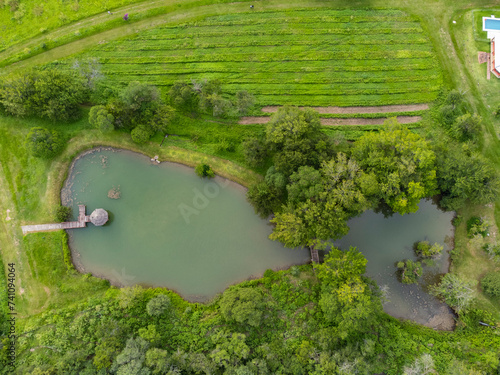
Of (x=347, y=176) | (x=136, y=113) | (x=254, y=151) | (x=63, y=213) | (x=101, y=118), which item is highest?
(x=101, y=118)

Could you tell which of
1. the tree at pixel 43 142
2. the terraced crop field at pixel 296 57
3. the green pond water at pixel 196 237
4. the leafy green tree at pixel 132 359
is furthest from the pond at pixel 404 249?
the tree at pixel 43 142

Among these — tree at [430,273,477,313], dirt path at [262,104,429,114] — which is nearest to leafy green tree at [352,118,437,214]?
dirt path at [262,104,429,114]

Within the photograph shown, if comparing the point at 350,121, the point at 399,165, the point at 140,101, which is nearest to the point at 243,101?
the point at 140,101

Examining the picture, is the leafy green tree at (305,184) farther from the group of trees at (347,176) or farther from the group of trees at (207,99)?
the group of trees at (207,99)

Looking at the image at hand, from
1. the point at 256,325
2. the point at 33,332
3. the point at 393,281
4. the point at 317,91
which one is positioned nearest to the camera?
the point at 256,325

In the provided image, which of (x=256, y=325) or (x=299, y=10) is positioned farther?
(x=299, y=10)

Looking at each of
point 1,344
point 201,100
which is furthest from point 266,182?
point 1,344

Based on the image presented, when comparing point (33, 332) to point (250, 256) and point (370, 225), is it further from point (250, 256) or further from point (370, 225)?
point (370, 225)

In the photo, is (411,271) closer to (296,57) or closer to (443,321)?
(443,321)
